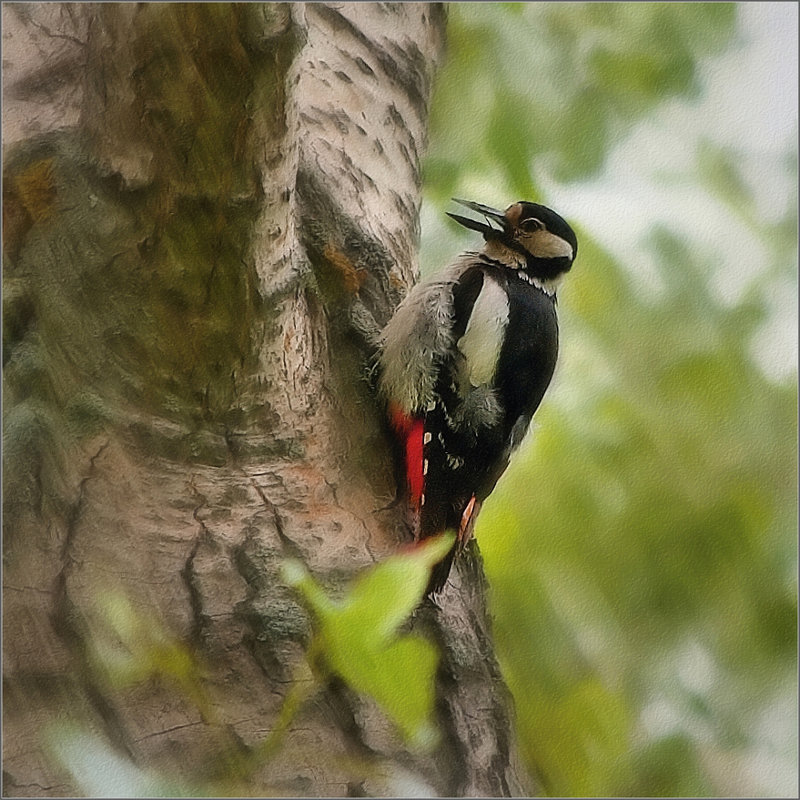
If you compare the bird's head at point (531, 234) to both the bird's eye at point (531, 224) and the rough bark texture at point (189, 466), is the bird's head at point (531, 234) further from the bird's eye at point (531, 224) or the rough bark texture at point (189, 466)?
the rough bark texture at point (189, 466)

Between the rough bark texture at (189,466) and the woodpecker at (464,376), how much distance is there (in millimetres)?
35

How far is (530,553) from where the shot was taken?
886mm

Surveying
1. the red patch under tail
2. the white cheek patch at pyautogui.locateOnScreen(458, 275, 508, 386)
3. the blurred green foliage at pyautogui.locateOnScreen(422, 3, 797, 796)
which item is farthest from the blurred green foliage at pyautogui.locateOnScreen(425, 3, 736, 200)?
the red patch under tail

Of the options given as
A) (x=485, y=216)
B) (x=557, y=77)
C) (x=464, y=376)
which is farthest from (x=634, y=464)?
(x=557, y=77)

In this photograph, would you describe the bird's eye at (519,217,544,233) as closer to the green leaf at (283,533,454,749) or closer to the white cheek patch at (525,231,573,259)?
the white cheek patch at (525,231,573,259)

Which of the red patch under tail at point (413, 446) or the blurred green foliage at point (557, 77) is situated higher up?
the blurred green foliage at point (557, 77)

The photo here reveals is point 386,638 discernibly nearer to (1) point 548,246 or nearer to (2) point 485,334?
(2) point 485,334

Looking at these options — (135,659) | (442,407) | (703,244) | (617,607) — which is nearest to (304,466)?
(442,407)

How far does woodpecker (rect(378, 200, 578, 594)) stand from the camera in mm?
873

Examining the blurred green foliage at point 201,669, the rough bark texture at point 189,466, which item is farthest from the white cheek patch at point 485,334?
the blurred green foliage at point 201,669

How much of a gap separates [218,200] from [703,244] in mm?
524

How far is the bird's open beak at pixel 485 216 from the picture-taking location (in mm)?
903

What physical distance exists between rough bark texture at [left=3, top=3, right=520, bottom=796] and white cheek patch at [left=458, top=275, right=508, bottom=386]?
115 millimetres

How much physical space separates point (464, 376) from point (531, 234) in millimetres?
172
